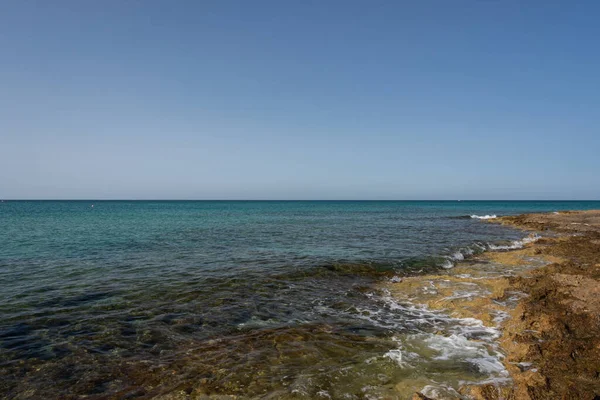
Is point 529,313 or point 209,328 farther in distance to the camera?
point 529,313

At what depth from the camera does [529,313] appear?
33.7 feet

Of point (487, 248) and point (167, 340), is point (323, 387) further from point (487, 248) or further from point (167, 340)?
point (487, 248)

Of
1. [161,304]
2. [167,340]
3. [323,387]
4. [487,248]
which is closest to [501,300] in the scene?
[323,387]

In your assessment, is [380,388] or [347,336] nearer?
[380,388]

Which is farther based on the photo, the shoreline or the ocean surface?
the ocean surface

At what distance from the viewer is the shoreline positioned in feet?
21.1

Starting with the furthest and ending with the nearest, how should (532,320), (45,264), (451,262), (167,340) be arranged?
1. (451,262)
2. (45,264)
3. (532,320)
4. (167,340)

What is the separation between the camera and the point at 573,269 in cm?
1561

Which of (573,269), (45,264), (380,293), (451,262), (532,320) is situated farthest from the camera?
(451,262)

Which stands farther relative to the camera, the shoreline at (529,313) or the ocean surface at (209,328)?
the ocean surface at (209,328)

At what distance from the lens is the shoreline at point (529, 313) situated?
6441mm

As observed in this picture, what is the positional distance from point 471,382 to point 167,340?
791cm

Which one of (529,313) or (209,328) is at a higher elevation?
(529,313)

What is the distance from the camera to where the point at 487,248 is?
2581cm
